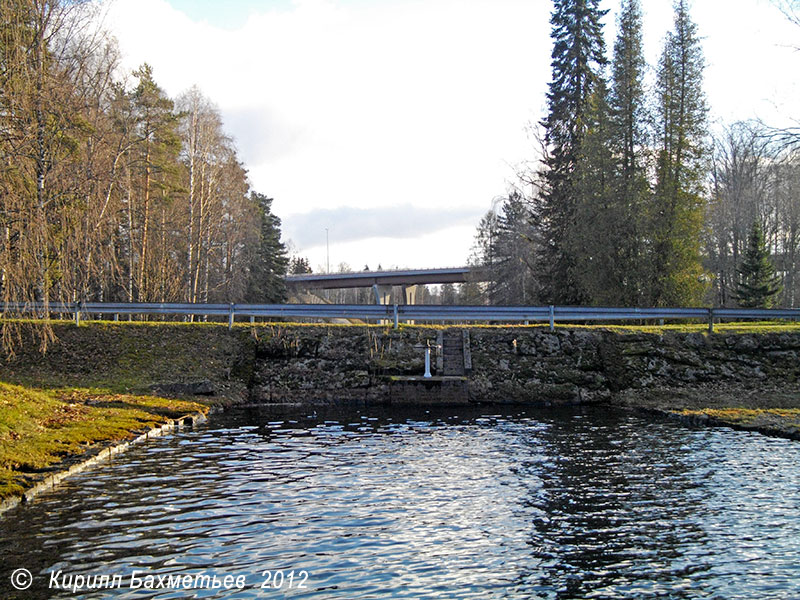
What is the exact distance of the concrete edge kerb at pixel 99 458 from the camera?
879cm

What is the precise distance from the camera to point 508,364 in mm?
22188

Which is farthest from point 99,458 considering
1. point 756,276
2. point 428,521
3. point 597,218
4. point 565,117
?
point 756,276

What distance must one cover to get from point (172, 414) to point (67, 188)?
247 inches

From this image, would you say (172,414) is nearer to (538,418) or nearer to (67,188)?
(67,188)

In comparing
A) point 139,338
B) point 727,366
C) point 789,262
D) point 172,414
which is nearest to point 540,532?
point 172,414

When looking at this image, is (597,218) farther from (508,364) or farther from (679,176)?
(508,364)

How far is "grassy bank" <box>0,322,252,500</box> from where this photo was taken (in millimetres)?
11386

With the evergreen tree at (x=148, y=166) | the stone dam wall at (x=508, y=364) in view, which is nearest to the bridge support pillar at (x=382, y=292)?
the evergreen tree at (x=148, y=166)

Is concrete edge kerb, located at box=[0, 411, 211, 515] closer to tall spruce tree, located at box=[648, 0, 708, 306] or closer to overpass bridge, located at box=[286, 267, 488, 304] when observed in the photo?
tall spruce tree, located at box=[648, 0, 708, 306]

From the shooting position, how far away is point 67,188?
16516mm

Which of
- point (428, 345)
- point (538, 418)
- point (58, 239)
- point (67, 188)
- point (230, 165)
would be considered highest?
point (230, 165)

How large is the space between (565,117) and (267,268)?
2900cm

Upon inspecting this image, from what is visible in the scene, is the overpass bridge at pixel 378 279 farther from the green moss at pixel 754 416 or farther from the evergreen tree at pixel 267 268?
the green moss at pixel 754 416

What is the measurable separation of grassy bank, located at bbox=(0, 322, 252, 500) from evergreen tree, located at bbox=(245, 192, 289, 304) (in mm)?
27705
